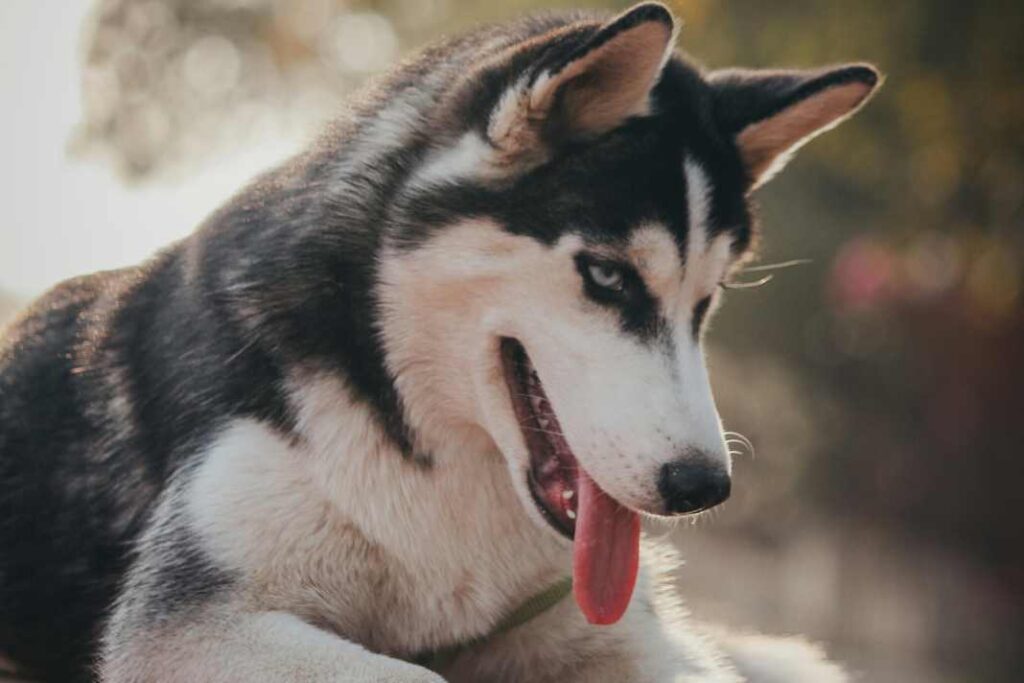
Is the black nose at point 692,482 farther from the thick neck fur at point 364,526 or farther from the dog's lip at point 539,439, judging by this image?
the thick neck fur at point 364,526

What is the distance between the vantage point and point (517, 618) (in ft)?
10.3

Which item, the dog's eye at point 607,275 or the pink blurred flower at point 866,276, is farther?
the pink blurred flower at point 866,276

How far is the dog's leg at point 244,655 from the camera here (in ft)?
8.71

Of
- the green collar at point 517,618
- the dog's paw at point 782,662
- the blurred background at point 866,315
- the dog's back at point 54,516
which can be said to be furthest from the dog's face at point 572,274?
the blurred background at point 866,315

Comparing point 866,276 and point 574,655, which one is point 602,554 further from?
point 866,276

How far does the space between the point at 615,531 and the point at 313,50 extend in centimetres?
1650

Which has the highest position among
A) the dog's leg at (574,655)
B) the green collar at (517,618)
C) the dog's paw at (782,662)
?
the green collar at (517,618)

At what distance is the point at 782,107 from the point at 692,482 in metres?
1.13

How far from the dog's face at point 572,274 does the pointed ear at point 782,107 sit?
19 cm

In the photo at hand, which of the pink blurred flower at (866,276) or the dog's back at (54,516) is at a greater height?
the dog's back at (54,516)

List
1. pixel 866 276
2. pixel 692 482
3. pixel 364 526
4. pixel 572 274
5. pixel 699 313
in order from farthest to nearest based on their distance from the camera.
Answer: pixel 866 276, pixel 699 313, pixel 364 526, pixel 572 274, pixel 692 482

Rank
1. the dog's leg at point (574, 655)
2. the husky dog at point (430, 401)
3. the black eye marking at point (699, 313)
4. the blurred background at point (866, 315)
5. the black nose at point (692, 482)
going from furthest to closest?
the blurred background at point (866, 315), the dog's leg at point (574, 655), the black eye marking at point (699, 313), the husky dog at point (430, 401), the black nose at point (692, 482)

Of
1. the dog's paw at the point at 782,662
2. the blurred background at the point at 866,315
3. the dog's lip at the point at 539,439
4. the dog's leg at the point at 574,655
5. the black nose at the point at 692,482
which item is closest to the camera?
the black nose at the point at 692,482

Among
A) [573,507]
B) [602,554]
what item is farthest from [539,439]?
[602,554]
